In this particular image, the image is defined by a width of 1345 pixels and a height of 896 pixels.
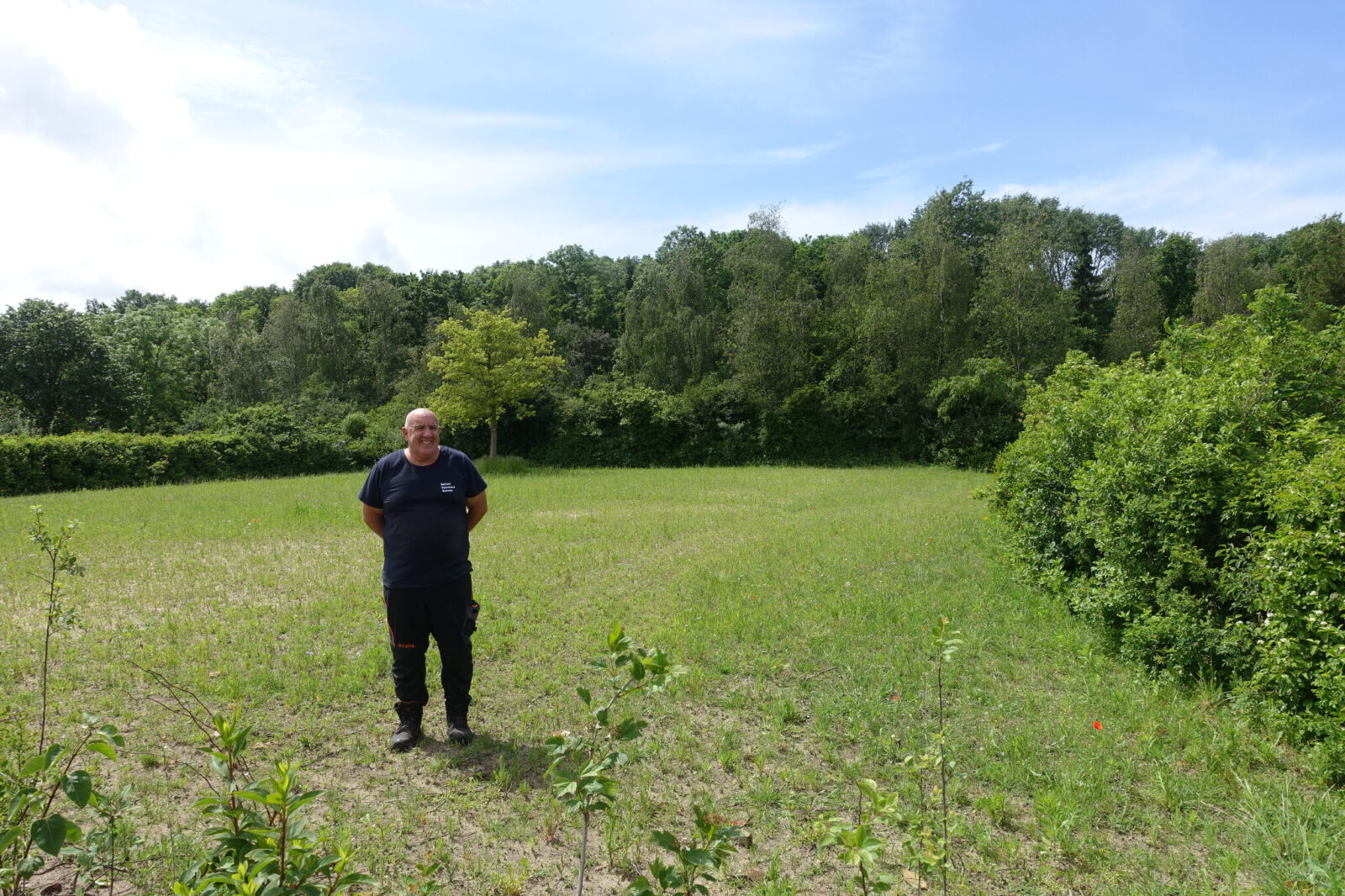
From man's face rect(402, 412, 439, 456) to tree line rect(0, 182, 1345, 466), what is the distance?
2249cm

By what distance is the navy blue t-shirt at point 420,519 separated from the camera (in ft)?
13.4

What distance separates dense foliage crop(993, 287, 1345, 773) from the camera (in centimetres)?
372

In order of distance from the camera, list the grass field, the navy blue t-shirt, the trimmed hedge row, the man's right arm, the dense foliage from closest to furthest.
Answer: the grass field → the dense foliage → the navy blue t-shirt → the man's right arm → the trimmed hedge row

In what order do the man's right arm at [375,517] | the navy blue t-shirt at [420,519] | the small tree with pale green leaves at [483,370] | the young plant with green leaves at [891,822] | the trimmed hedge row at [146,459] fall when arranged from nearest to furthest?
the young plant with green leaves at [891,822] < the navy blue t-shirt at [420,519] < the man's right arm at [375,517] < the trimmed hedge row at [146,459] < the small tree with pale green leaves at [483,370]

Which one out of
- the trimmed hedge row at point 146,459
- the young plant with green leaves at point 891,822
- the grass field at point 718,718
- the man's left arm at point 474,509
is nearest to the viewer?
the young plant with green leaves at point 891,822

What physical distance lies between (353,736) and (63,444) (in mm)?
21255

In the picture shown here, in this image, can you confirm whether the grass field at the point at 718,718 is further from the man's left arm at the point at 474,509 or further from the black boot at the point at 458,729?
the man's left arm at the point at 474,509

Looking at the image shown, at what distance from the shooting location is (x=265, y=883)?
1469 mm

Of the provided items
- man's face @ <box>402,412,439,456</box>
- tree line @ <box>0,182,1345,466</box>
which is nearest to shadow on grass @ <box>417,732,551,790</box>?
man's face @ <box>402,412,439,456</box>

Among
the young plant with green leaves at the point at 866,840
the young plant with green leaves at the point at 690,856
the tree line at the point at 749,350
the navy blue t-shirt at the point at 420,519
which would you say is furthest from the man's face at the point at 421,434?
the tree line at the point at 749,350

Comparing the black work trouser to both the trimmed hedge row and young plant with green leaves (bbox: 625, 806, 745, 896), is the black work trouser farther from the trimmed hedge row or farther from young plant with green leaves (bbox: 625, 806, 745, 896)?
the trimmed hedge row

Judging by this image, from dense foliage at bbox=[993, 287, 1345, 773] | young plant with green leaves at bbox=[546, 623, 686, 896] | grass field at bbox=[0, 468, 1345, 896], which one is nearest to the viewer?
young plant with green leaves at bbox=[546, 623, 686, 896]

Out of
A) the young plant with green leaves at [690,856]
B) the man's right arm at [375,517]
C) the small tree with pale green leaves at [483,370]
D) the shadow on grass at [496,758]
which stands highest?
the small tree with pale green leaves at [483,370]

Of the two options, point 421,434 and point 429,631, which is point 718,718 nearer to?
point 429,631
